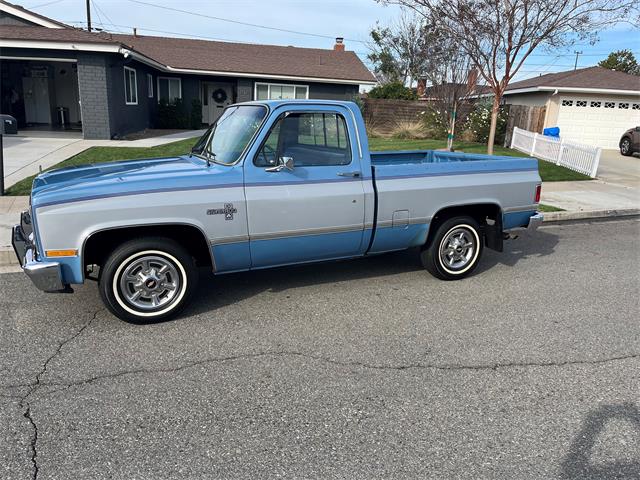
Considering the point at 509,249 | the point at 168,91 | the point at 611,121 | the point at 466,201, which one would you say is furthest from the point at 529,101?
the point at 466,201

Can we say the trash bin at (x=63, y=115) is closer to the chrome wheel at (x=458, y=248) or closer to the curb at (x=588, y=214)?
the curb at (x=588, y=214)

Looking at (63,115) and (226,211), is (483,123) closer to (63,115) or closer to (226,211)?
(63,115)

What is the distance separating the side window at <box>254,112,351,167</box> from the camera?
15.4 feet

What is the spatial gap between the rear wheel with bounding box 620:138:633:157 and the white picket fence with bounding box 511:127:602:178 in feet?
16.2

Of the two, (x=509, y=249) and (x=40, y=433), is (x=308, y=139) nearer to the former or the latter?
(x=40, y=433)

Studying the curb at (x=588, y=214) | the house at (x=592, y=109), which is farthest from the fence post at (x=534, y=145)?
the curb at (x=588, y=214)

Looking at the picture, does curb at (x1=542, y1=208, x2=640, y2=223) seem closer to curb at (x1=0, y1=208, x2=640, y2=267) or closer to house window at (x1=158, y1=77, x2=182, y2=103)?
curb at (x1=0, y1=208, x2=640, y2=267)

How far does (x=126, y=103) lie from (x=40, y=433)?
18.2m

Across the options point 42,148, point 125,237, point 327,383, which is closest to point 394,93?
point 42,148

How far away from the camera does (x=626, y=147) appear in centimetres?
2134

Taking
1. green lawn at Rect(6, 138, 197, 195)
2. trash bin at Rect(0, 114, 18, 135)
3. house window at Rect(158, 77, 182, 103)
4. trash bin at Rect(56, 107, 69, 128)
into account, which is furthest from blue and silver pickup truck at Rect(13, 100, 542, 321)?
house window at Rect(158, 77, 182, 103)

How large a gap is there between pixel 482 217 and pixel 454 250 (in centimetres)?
58

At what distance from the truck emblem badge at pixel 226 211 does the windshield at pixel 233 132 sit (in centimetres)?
47

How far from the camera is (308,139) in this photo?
4930 millimetres
